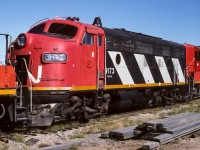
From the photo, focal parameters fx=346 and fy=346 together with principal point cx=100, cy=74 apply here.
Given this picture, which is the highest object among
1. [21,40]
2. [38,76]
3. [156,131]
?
[21,40]

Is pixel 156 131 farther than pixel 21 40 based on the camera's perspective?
No

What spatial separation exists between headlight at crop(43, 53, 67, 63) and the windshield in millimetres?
1112

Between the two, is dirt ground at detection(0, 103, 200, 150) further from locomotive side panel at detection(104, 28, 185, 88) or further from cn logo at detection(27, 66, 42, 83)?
locomotive side panel at detection(104, 28, 185, 88)

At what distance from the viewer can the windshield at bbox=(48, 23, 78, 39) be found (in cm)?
1146

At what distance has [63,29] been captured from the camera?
11672mm

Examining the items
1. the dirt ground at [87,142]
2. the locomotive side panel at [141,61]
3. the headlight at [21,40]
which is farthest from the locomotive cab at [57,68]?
the locomotive side panel at [141,61]

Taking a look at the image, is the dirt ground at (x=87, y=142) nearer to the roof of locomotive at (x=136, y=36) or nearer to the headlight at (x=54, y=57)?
the headlight at (x=54, y=57)

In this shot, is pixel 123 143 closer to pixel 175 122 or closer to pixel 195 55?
pixel 175 122

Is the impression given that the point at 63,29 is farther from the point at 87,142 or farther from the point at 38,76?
the point at 87,142

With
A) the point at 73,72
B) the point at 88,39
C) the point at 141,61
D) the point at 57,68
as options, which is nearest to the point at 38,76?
the point at 57,68

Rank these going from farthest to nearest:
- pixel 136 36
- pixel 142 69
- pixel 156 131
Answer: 1. pixel 142 69
2. pixel 136 36
3. pixel 156 131

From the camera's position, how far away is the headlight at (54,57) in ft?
33.8

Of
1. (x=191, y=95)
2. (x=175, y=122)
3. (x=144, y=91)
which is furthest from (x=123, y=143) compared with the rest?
(x=191, y=95)

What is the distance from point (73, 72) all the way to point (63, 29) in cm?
171
